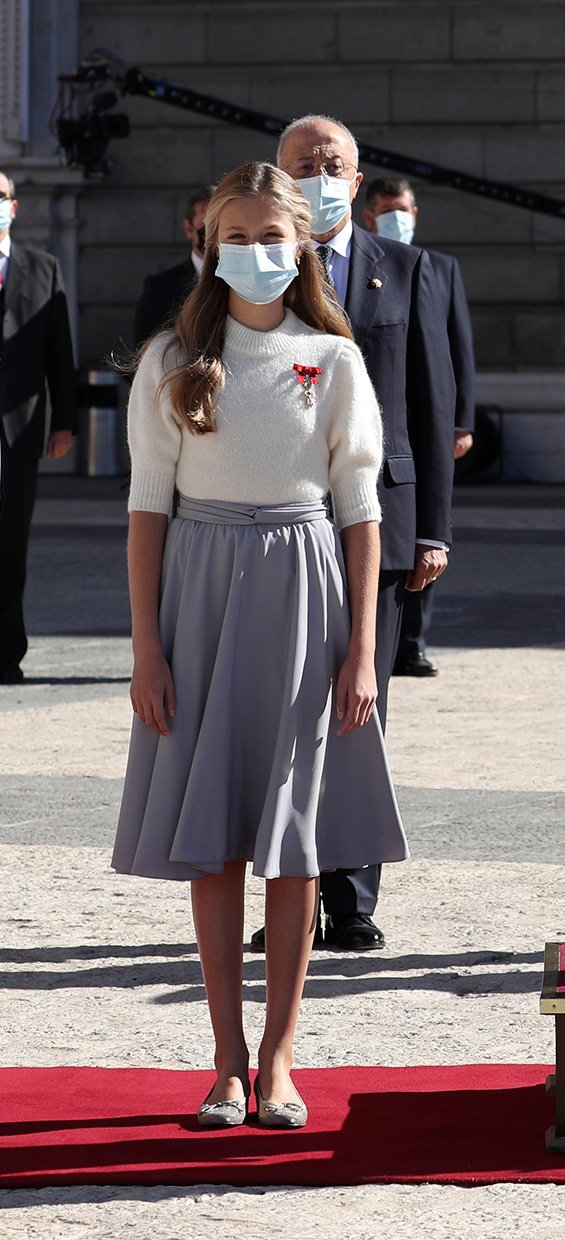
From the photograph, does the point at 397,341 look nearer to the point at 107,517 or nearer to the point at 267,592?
the point at 267,592

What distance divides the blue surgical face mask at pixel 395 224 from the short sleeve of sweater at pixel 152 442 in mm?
5585

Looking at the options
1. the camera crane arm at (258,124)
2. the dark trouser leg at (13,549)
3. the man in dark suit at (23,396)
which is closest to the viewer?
the man in dark suit at (23,396)

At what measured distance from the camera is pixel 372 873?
16.6 ft

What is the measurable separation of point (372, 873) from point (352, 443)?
4.94 ft

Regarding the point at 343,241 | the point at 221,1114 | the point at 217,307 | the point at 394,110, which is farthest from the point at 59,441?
the point at 394,110

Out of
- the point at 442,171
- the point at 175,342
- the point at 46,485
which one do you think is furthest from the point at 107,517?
the point at 175,342

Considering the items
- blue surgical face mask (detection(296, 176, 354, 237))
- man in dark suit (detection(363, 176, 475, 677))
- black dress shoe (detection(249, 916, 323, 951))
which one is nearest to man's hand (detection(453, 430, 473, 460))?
man in dark suit (detection(363, 176, 475, 677))

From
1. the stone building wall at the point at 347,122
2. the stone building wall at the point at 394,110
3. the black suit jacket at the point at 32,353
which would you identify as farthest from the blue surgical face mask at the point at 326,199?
the stone building wall at the point at 394,110

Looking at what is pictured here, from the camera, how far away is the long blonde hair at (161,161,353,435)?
3734mm

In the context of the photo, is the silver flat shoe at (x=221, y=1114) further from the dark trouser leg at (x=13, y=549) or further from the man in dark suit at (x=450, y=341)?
the dark trouser leg at (x=13, y=549)

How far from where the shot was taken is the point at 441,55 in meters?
20.7

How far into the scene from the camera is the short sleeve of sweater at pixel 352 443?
12.6 ft

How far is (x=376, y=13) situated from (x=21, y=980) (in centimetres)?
1747

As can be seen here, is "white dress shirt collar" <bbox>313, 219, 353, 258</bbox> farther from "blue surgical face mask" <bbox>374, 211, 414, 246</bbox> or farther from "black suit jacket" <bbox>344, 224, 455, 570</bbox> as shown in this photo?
"blue surgical face mask" <bbox>374, 211, 414, 246</bbox>
